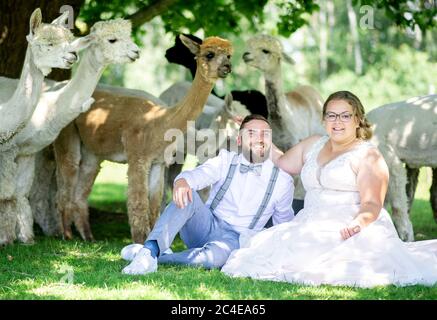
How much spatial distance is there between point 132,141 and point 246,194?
7.48 ft

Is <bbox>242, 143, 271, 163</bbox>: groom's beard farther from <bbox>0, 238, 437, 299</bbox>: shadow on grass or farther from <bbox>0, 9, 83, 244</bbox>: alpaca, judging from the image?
<bbox>0, 9, 83, 244</bbox>: alpaca

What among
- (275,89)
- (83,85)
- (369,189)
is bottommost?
(369,189)

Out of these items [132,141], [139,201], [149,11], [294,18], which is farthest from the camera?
[294,18]

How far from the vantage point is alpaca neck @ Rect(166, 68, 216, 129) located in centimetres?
760

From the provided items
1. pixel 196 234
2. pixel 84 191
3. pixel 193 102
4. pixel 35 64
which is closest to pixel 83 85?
pixel 35 64

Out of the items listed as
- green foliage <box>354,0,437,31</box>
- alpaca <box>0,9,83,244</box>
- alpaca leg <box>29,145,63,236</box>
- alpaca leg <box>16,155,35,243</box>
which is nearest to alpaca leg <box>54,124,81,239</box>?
alpaca leg <box>29,145,63,236</box>

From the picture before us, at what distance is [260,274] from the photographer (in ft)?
17.5

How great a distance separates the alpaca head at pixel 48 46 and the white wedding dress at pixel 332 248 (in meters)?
2.33

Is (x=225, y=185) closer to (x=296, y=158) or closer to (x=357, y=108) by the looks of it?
(x=296, y=158)

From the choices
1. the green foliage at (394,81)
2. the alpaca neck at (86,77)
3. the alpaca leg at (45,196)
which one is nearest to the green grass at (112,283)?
the alpaca neck at (86,77)

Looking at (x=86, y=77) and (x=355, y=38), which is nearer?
(x=86, y=77)

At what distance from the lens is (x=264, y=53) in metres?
8.83
